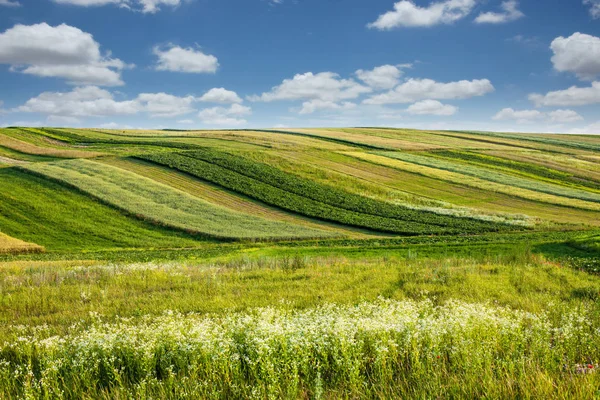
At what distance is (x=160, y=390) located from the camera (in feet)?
21.4

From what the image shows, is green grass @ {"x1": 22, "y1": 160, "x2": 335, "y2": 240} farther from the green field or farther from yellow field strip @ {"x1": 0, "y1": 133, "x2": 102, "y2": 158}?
yellow field strip @ {"x1": 0, "y1": 133, "x2": 102, "y2": 158}

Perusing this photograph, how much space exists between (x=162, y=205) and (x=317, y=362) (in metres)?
47.5

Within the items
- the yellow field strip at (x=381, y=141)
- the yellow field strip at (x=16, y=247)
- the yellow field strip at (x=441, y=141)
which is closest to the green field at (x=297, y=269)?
the yellow field strip at (x=16, y=247)

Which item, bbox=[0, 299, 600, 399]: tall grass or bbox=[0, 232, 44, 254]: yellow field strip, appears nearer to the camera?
bbox=[0, 299, 600, 399]: tall grass

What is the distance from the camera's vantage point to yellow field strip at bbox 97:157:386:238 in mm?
47938

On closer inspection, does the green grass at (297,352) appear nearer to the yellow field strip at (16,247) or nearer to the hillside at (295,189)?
the yellow field strip at (16,247)

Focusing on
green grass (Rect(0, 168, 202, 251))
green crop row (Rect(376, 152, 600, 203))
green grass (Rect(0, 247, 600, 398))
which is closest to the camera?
green grass (Rect(0, 247, 600, 398))

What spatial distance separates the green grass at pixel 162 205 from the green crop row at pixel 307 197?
21.3 ft

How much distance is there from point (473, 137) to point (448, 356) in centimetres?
13507

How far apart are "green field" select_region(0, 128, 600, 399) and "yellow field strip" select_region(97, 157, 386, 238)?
0.41 metres

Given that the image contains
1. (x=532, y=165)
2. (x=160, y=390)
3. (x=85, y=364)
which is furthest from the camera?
(x=532, y=165)

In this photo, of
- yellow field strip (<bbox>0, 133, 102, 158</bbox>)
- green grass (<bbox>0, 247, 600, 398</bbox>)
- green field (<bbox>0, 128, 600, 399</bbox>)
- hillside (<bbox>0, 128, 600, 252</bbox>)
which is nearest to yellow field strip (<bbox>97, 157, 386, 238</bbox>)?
hillside (<bbox>0, 128, 600, 252</bbox>)

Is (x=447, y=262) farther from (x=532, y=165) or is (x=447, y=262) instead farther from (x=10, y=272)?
(x=532, y=165)

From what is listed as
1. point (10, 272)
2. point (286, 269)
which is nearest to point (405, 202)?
point (286, 269)
